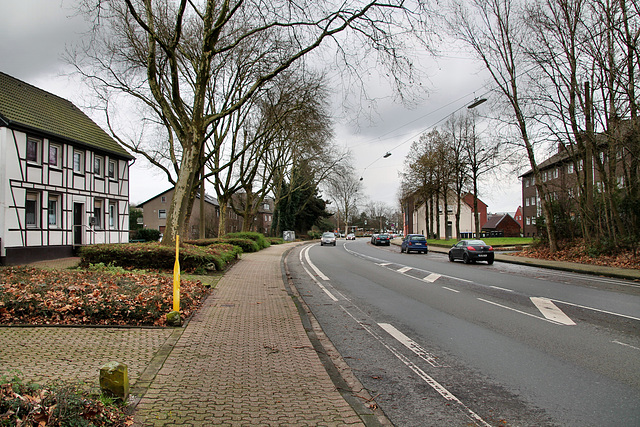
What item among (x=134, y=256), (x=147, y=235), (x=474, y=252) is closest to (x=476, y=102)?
(x=474, y=252)

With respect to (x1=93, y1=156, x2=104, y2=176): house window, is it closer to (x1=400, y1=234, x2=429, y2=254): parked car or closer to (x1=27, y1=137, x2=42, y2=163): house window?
(x1=27, y1=137, x2=42, y2=163): house window

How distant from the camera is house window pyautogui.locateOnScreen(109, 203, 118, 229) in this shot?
25625mm

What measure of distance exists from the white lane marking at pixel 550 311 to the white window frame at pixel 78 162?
2138 cm

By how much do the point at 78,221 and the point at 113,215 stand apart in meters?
3.14

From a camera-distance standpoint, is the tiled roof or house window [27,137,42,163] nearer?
the tiled roof

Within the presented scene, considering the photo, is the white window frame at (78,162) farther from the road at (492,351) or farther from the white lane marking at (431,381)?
the white lane marking at (431,381)

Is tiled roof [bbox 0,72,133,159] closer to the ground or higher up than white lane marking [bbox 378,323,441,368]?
higher up

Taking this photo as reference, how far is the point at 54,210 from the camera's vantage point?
831 inches

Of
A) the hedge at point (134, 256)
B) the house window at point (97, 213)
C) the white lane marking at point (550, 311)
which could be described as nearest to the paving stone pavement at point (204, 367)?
the white lane marking at point (550, 311)

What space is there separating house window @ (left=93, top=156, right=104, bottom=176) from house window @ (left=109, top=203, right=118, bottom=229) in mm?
2111

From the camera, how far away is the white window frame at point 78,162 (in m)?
22.4

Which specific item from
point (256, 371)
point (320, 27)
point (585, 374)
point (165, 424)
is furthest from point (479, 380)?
point (320, 27)

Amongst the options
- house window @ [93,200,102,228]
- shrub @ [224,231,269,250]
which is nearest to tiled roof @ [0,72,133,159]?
house window @ [93,200,102,228]

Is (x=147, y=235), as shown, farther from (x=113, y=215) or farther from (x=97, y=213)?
(x=97, y=213)
